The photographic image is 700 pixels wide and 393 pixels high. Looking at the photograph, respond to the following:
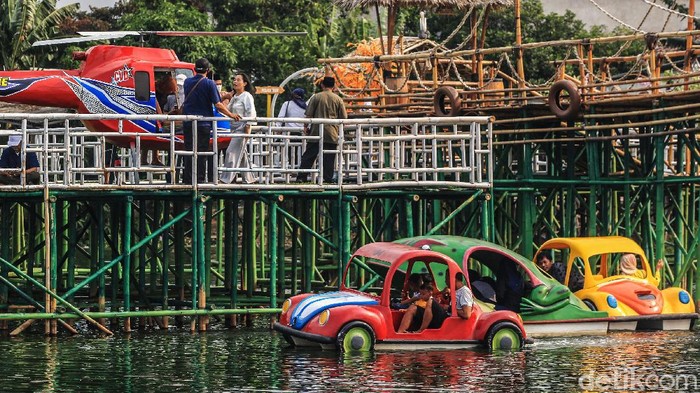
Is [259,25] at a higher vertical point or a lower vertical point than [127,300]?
higher

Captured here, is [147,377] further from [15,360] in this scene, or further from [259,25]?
[259,25]

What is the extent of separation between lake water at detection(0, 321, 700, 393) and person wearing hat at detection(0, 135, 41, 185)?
2521 millimetres

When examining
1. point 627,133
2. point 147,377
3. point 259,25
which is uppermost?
point 259,25

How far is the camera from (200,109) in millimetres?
26609

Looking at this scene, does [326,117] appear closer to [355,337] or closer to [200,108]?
[200,108]

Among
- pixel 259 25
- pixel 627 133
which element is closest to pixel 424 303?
pixel 627 133

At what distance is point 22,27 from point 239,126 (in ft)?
74.7

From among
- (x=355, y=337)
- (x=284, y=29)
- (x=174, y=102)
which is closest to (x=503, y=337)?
(x=355, y=337)

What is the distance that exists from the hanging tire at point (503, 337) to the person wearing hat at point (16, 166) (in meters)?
7.52

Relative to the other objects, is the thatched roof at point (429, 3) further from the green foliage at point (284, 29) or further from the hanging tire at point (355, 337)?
the green foliage at point (284, 29)

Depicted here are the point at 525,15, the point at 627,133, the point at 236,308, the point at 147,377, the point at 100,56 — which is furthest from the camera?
the point at 525,15

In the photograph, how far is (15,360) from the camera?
902 inches

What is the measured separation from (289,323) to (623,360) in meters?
4.70

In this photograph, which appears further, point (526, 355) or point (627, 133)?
point (627, 133)
